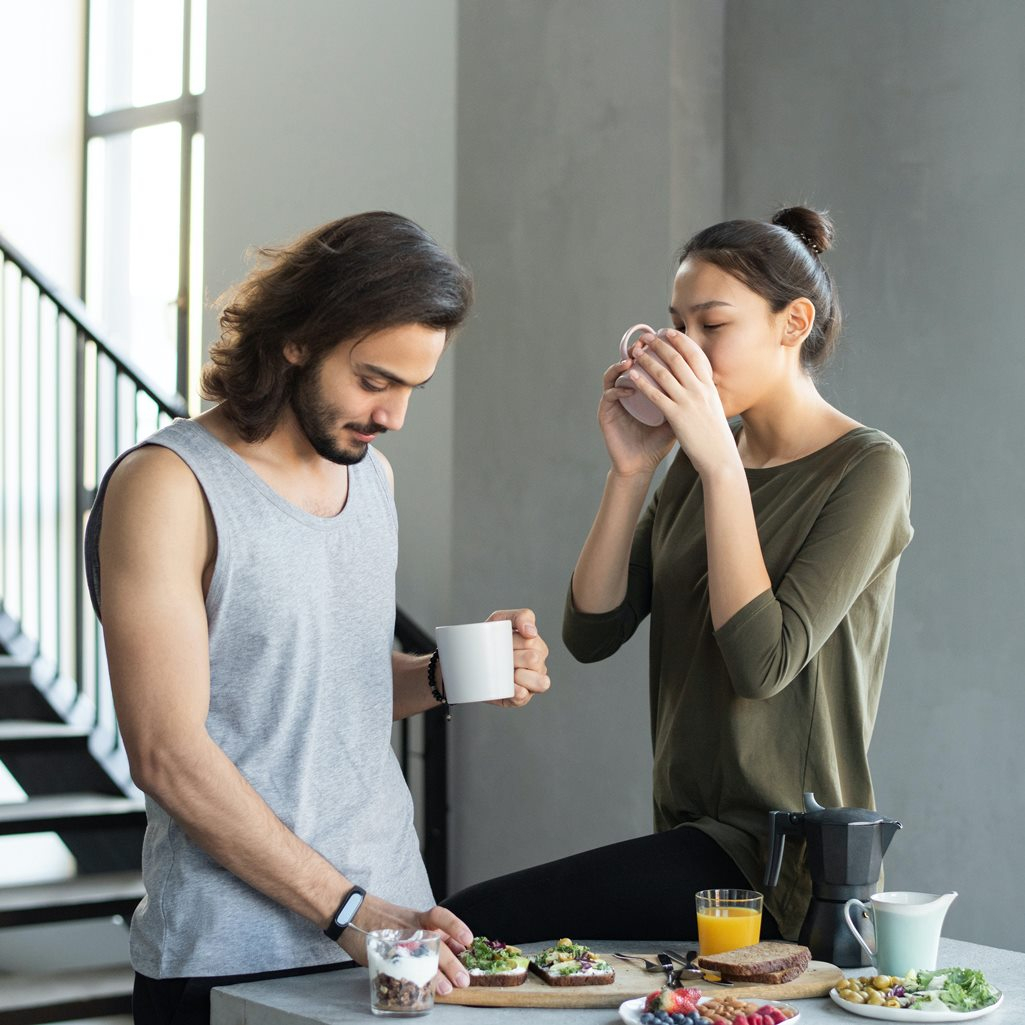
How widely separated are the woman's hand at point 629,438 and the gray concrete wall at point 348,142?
2011mm

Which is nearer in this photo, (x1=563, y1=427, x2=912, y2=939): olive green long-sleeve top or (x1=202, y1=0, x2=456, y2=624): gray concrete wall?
(x1=563, y1=427, x2=912, y2=939): olive green long-sleeve top

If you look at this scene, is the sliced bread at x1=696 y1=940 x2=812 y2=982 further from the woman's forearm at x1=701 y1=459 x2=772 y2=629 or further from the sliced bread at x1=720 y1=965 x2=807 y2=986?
the woman's forearm at x1=701 y1=459 x2=772 y2=629

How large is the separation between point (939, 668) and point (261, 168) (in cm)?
311

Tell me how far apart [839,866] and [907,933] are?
0.11 m

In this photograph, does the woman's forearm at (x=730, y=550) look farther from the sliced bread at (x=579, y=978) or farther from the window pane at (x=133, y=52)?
the window pane at (x=133, y=52)

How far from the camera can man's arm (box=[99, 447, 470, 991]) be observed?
1389 mm

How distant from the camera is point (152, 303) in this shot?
5.90 m

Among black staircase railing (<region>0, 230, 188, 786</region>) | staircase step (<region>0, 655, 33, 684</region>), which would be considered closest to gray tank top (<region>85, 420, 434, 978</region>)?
staircase step (<region>0, 655, 33, 684</region>)

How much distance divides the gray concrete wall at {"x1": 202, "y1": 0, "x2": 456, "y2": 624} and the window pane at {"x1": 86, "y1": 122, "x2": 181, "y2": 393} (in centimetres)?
73

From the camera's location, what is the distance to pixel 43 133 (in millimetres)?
6117

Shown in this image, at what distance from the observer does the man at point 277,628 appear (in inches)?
55.3

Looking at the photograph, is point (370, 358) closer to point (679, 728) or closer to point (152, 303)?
point (679, 728)

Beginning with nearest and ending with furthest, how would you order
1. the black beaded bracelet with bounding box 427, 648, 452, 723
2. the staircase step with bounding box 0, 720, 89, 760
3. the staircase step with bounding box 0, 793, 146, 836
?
1. the black beaded bracelet with bounding box 427, 648, 452, 723
2. the staircase step with bounding box 0, 793, 146, 836
3. the staircase step with bounding box 0, 720, 89, 760

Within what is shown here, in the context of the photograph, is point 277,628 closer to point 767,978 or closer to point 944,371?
point 767,978
